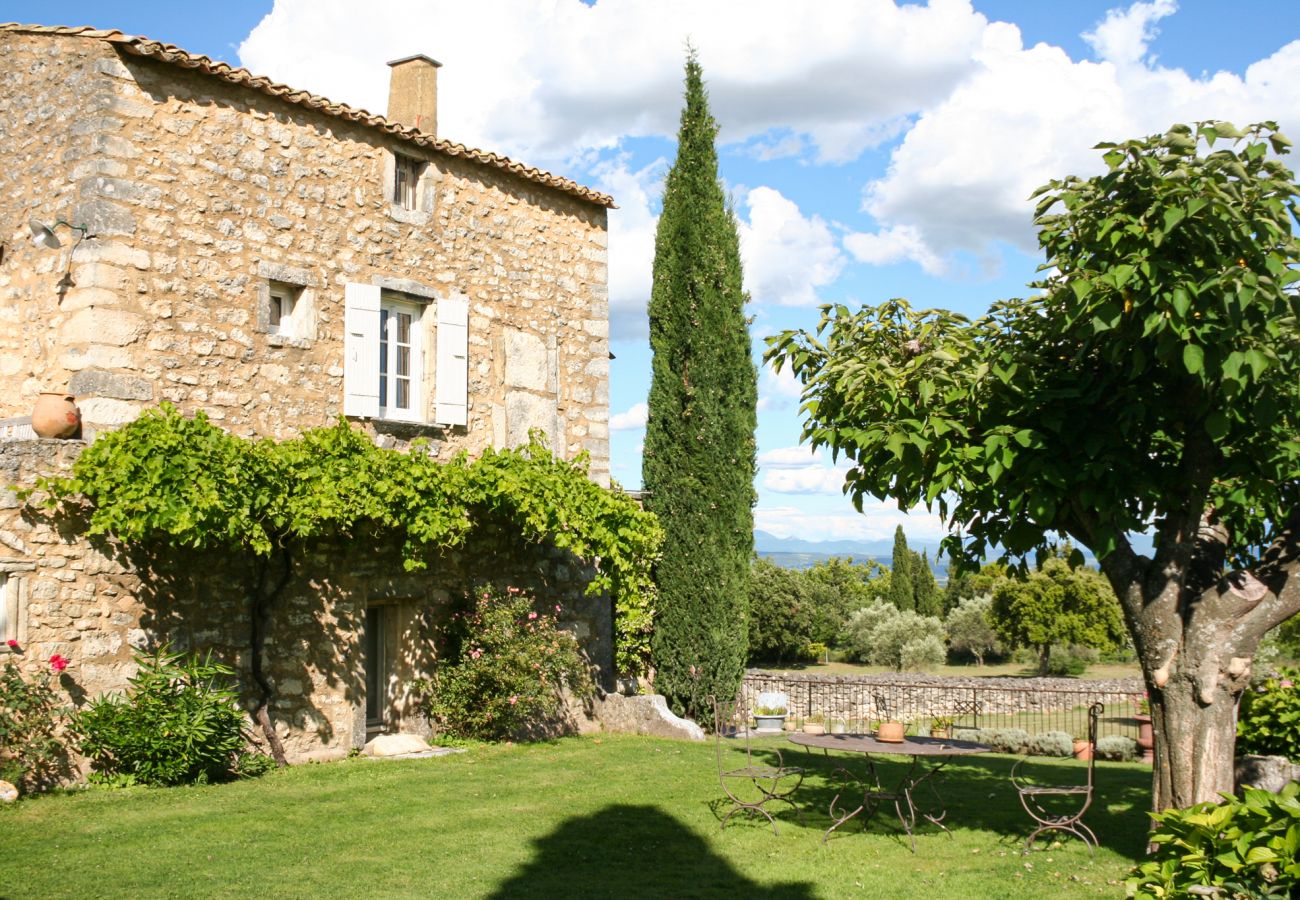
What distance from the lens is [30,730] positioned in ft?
29.3

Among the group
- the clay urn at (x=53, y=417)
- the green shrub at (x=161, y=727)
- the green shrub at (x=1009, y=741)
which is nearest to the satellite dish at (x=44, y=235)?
the clay urn at (x=53, y=417)

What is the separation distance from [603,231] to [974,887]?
32.4 feet

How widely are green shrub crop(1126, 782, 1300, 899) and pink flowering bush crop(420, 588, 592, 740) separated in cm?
784

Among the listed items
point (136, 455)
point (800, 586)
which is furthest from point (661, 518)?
point (800, 586)

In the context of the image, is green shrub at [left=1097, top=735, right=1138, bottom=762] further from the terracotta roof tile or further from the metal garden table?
the terracotta roof tile

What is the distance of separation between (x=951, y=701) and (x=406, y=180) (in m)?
16.8

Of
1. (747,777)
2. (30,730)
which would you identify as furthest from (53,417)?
(747,777)

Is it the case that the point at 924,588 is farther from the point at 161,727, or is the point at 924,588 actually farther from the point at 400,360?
the point at 161,727

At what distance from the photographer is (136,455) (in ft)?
30.6

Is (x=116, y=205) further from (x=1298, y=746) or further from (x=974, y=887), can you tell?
(x=1298, y=746)

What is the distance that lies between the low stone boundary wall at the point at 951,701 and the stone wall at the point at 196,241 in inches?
424

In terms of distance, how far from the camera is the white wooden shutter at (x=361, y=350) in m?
11.6

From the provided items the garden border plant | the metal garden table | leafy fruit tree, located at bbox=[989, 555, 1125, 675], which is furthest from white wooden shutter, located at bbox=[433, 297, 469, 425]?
leafy fruit tree, located at bbox=[989, 555, 1125, 675]

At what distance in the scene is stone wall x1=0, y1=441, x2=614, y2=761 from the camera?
9227mm
